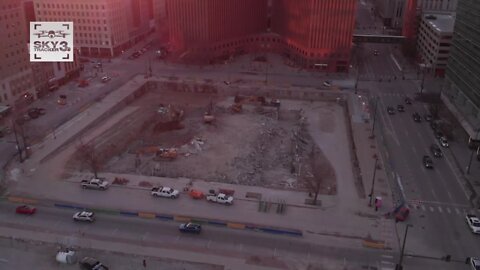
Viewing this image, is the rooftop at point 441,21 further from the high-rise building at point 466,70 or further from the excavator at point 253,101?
the excavator at point 253,101

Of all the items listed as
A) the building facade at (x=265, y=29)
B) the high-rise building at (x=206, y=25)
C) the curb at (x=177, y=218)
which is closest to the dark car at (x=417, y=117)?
the building facade at (x=265, y=29)

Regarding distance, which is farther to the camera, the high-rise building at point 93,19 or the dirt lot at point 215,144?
the high-rise building at point 93,19

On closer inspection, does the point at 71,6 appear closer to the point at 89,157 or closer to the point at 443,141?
the point at 89,157

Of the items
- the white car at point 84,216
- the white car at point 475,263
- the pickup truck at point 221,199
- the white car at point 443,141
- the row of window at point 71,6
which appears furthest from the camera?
the row of window at point 71,6

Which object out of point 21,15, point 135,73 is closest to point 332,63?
point 135,73

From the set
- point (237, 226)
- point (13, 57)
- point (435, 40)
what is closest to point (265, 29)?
point (435, 40)

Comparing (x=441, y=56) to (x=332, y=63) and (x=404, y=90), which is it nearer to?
(x=404, y=90)

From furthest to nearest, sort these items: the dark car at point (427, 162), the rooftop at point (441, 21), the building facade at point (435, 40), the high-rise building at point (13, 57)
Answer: the rooftop at point (441, 21) → the building facade at point (435, 40) → the high-rise building at point (13, 57) → the dark car at point (427, 162)
